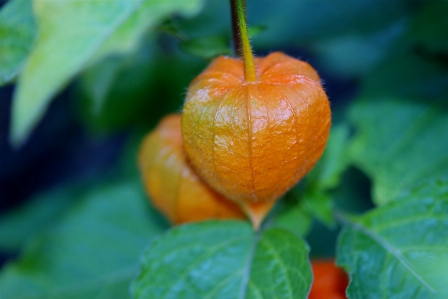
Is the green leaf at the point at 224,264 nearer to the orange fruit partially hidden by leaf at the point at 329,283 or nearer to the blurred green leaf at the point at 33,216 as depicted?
the orange fruit partially hidden by leaf at the point at 329,283

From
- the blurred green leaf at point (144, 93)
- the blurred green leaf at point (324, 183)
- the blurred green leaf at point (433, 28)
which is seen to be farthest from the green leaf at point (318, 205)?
the blurred green leaf at point (144, 93)

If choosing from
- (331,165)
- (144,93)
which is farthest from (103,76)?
(331,165)

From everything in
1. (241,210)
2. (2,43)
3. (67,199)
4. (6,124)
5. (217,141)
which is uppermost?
(2,43)

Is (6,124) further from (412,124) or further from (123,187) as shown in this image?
(412,124)

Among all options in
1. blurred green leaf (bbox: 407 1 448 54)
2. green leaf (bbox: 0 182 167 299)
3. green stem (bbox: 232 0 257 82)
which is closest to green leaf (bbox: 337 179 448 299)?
green stem (bbox: 232 0 257 82)

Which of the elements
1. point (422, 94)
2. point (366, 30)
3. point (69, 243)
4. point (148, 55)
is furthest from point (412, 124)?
point (148, 55)

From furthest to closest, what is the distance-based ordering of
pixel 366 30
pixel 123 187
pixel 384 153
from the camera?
pixel 366 30 < pixel 123 187 < pixel 384 153
